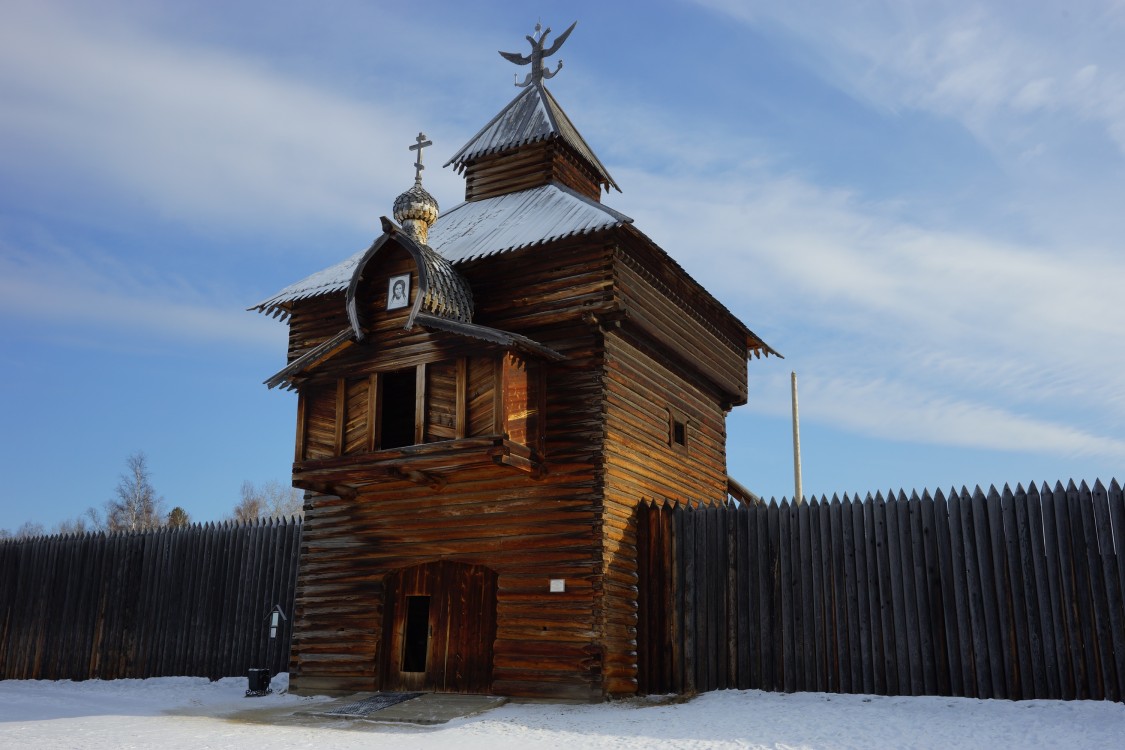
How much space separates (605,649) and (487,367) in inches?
195

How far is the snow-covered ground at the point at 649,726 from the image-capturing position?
38.8 ft

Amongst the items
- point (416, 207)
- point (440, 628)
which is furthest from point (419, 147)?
point (440, 628)

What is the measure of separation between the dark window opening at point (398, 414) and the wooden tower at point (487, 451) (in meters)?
0.03

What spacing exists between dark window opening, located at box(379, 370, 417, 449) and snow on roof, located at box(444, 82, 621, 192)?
663 centimetres

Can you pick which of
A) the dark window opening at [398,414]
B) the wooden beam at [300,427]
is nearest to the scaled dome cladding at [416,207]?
the dark window opening at [398,414]

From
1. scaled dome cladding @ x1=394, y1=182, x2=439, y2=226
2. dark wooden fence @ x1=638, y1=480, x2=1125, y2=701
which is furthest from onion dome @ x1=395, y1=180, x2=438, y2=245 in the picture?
dark wooden fence @ x1=638, y1=480, x2=1125, y2=701

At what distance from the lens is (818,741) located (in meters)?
11.9

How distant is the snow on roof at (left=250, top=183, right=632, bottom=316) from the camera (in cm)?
1777

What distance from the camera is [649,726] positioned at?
43.2 feet

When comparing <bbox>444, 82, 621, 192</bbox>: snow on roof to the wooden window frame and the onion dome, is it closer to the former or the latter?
the onion dome

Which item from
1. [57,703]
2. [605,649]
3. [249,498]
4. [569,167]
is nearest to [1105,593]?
[605,649]

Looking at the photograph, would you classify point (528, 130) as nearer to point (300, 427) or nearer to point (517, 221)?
point (517, 221)

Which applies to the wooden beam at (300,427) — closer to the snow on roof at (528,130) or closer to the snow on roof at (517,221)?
the snow on roof at (517,221)

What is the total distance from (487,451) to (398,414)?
160 inches
